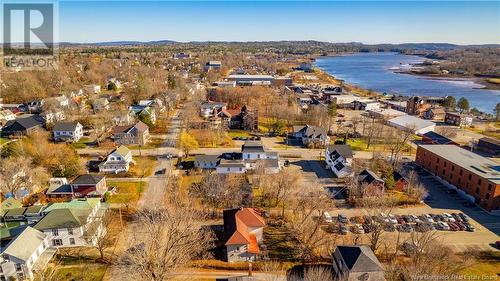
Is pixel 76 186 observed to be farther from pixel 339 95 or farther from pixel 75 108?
pixel 339 95

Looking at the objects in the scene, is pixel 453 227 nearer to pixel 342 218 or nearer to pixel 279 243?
pixel 342 218

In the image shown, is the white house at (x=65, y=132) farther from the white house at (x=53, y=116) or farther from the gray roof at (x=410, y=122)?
the gray roof at (x=410, y=122)

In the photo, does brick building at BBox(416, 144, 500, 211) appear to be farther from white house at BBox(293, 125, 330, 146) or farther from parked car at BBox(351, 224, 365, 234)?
parked car at BBox(351, 224, 365, 234)

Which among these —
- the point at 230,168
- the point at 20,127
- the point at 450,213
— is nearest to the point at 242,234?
the point at 230,168

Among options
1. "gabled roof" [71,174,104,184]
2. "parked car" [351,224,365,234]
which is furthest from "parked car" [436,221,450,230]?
"gabled roof" [71,174,104,184]

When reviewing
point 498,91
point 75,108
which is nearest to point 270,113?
point 75,108

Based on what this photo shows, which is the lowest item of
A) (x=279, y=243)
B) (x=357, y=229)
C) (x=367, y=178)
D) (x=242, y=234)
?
(x=279, y=243)
